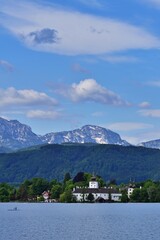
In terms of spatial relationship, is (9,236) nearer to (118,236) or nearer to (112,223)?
(118,236)

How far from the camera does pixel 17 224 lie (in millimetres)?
102000

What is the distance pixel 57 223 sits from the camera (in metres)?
102

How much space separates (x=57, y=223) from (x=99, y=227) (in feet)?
35.6

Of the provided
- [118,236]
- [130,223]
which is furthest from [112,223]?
[118,236]

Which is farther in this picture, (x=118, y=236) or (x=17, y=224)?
(x=17, y=224)

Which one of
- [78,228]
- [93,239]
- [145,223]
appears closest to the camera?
[93,239]

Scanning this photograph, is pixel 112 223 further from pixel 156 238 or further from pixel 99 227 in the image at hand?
pixel 156 238

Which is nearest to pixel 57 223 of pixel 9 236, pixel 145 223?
pixel 145 223

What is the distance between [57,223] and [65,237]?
924 inches

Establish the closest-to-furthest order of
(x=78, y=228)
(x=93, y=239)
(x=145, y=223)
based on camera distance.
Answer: (x=93, y=239) < (x=78, y=228) < (x=145, y=223)

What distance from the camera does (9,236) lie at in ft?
263

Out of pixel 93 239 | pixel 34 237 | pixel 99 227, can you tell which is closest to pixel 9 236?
pixel 34 237

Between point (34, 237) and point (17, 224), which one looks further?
point (17, 224)

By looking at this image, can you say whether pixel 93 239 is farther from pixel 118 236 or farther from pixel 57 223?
pixel 57 223
